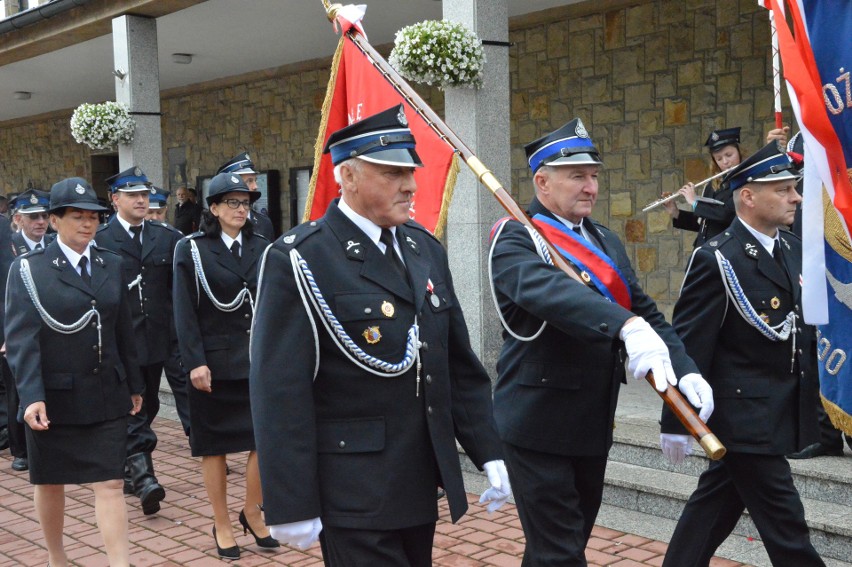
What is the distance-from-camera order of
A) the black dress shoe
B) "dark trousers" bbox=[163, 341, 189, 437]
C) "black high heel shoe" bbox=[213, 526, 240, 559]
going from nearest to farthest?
"black high heel shoe" bbox=[213, 526, 240, 559], the black dress shoe, "dark trousers" bbox=[163, 341, 189, 437]

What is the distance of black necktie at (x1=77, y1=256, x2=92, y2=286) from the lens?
16.7ft

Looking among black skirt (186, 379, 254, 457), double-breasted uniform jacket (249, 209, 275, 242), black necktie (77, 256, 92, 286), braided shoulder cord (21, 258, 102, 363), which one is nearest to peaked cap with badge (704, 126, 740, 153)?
double-breasted uniform jacket (249, 209, 275, 242)

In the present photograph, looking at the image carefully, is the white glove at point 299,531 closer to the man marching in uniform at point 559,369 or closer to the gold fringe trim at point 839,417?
the man marching in uniform at point 559,369

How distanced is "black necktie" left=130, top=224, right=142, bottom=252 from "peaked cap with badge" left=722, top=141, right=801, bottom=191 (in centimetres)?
435

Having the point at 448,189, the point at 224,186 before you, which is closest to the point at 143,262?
the point at 224,186

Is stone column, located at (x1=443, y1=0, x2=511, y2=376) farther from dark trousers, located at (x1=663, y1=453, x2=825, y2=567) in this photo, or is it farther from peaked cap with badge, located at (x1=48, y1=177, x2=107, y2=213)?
dark trousers, located at (x1=663, y1=453, x2=825, y2=567)

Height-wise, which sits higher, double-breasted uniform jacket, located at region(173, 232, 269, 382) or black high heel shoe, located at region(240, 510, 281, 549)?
double-breasted uniform jacket, located at region(173, 232, 269, 382)

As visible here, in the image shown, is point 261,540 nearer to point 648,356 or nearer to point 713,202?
point 648,356

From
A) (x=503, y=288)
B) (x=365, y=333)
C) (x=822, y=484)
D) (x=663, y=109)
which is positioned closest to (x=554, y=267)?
(x=503, y=288)

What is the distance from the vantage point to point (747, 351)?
402cm

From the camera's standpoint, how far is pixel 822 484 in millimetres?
5312

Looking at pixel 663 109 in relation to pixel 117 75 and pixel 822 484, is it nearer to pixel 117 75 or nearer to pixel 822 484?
pixel 822 484

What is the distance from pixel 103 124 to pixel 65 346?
20.9 ft

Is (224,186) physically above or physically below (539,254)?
above
